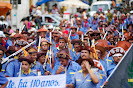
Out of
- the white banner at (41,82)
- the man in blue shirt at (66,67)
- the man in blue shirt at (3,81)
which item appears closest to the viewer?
the man in blue shirt at (3,81)

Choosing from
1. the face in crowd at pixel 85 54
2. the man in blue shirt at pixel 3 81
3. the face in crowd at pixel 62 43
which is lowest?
the man in blue shirt at pixel 3 81

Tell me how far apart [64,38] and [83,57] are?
3.48 metres

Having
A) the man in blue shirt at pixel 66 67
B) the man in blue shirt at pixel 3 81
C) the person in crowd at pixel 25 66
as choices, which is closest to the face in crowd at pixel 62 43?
the man in blue shirt at pixel 66 67

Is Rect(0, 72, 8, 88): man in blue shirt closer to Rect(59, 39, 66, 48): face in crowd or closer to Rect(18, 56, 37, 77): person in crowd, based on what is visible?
Rect(18, 56, 37, 77): person in crowd

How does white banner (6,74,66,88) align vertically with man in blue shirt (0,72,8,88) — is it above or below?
below

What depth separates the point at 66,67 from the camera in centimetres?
857

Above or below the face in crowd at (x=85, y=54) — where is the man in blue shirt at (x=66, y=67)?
below

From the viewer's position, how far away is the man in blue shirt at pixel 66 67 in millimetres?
8209

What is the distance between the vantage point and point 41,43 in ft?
36.7

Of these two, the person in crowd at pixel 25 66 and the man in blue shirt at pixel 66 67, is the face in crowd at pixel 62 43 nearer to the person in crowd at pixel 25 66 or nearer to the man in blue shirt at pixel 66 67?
the man in blue shirt at pixel 66 67

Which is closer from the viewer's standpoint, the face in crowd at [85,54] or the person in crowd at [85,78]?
the person in crowd at [85,78]

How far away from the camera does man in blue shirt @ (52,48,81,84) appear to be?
323 inches

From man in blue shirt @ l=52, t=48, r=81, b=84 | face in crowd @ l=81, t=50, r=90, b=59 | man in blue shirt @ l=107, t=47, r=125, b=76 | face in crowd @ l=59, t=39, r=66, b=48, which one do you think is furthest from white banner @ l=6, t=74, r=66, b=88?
face in crowd @ l=59, t=39, r=66, b=48

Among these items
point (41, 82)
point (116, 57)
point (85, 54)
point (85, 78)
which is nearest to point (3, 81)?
point (41, 82)
